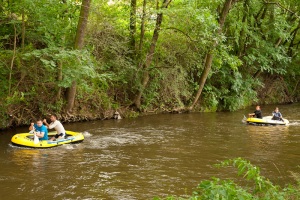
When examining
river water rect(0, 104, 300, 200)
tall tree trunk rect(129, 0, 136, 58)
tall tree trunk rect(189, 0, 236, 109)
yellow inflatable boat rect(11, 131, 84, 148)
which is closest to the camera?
river water rect(0, 104, 300, 200)

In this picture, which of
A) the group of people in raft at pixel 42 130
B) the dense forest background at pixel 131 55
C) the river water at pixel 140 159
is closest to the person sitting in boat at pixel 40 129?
the group of people in raft at pixel 42 130

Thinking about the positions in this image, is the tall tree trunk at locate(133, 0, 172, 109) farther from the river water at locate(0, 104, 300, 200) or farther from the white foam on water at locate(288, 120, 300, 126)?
the white foam on water at locate(288, 120, 300, 126)

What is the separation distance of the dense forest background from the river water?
1695 millimetres

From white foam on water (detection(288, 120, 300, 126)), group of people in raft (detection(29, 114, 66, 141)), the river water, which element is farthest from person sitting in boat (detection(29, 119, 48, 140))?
white foam on water (detection(288, 120, 300, 126))

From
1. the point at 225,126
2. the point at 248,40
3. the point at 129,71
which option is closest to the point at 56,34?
the point at 129,71

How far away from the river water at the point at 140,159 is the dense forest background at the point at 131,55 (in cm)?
169

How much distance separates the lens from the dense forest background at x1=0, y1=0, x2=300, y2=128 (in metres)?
14.5

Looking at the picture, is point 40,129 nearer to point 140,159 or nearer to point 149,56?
point 140,159

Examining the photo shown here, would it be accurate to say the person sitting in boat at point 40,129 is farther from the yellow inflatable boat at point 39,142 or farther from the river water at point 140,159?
the river water at point 140,159

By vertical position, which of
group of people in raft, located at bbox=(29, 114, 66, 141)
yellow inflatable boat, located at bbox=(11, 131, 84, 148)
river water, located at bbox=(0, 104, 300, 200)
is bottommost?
river water, located at bbox=(0, 104, 300, 200)

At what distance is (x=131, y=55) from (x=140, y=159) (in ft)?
32.9

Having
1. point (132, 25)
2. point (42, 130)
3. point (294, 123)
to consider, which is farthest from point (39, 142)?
point (294, 123)

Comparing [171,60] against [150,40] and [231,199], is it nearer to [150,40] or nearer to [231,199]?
[150,40]

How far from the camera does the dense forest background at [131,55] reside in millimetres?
14469
